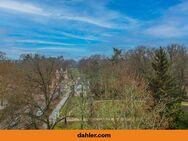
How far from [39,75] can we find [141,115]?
13.4 m

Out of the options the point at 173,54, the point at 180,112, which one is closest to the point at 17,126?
the point at 180,112

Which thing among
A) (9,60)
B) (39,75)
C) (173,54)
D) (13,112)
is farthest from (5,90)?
(173,54)

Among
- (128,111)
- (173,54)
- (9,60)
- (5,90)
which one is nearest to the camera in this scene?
(128,111)

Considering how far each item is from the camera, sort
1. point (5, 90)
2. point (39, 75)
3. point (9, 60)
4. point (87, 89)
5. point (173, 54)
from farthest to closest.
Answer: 1. point (173, 54)
2. point (87, 89)
3. point (39, 75)
4. point (9, 60)
5. point (5, 90)

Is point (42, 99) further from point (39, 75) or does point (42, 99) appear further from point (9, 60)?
point (9, 60)

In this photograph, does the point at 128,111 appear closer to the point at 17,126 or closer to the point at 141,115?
the point at 141,115

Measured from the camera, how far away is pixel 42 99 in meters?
25.2
